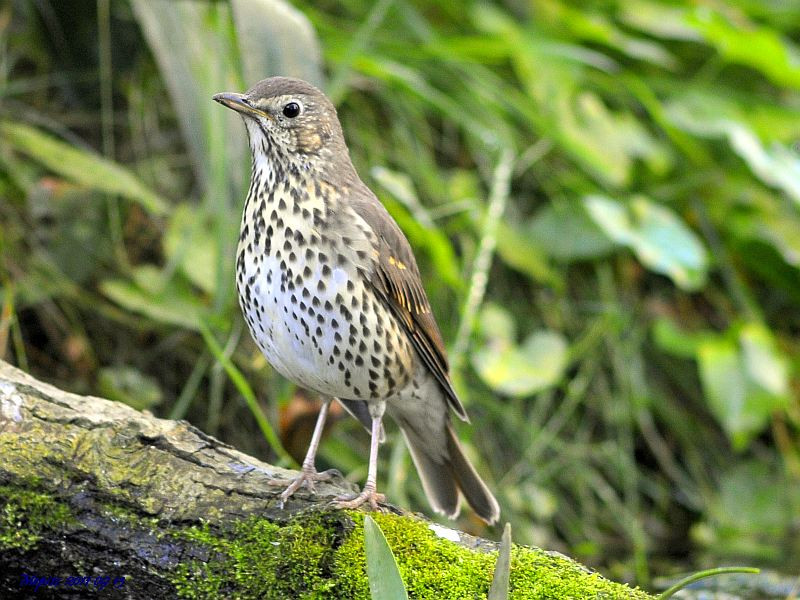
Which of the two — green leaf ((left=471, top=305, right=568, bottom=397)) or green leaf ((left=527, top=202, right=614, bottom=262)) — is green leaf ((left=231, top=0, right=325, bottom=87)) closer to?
green leaf ((left=471, top=305, right=568, bottom=397))

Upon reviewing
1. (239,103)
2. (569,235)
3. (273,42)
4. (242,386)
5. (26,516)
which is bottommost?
(26,516)

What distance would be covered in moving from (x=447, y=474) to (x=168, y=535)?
1163mm

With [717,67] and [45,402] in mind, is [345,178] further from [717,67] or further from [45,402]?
[717,67]

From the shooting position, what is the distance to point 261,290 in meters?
2.57

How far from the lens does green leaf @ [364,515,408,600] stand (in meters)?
1.96

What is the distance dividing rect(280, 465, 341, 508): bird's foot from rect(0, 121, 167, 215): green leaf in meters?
1.47

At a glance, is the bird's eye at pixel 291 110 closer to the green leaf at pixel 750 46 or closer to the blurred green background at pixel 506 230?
the blurred green background at pixel 506 230

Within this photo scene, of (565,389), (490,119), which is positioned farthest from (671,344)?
(490,119)

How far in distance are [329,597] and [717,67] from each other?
438 centimetres

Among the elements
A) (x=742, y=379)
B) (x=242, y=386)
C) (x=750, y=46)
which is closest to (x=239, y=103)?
(x=242, y=386)

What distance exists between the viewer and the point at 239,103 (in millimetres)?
2725

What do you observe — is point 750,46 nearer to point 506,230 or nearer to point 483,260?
point 506,230

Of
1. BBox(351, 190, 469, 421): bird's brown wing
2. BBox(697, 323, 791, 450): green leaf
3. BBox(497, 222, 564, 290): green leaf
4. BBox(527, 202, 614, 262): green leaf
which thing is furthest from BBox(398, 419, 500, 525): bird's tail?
BBox(527, 202, 614, 262): green leaf

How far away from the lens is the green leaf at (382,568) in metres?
1.96
